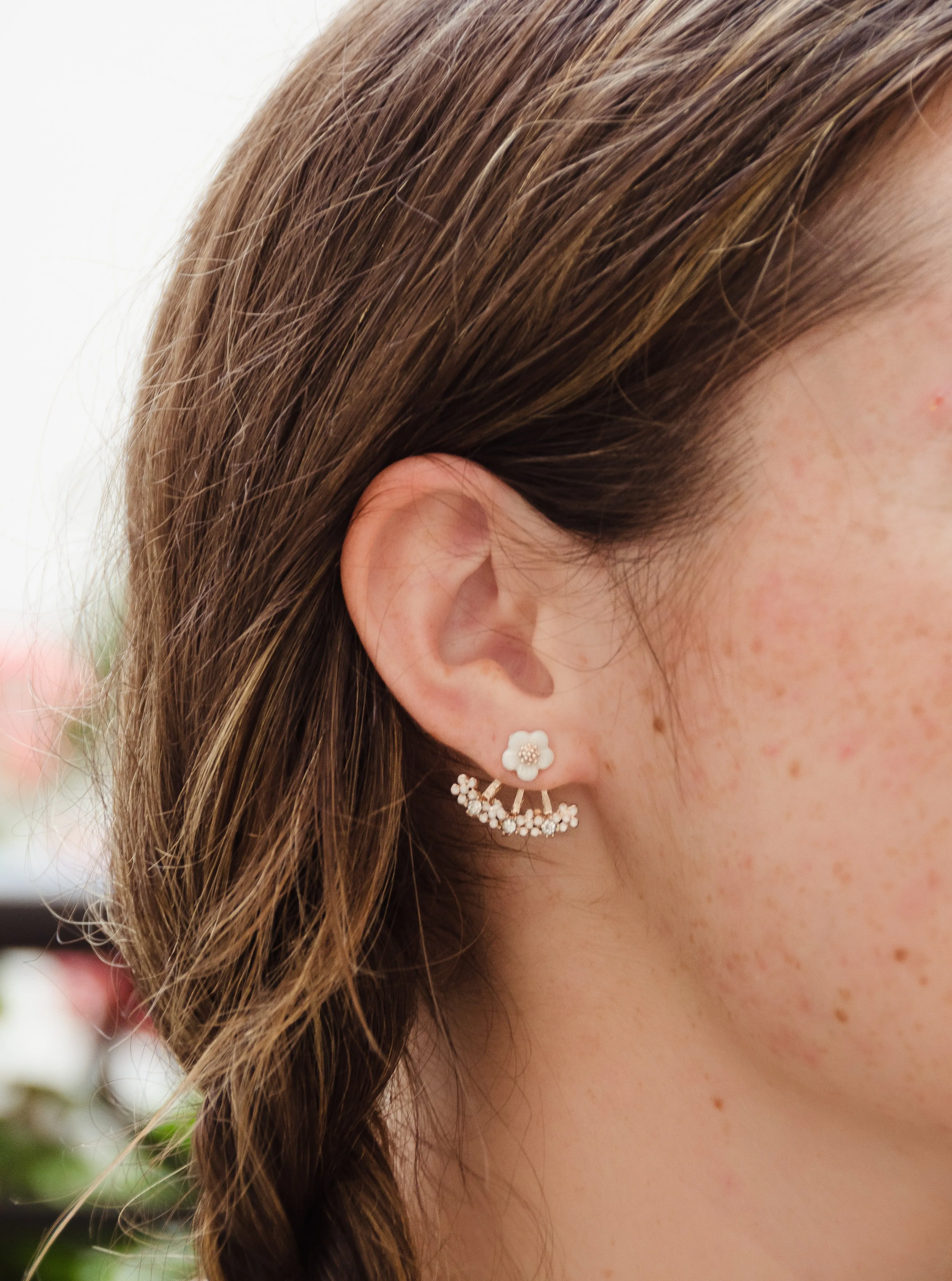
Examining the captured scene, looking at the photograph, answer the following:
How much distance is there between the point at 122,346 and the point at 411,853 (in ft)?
1.99

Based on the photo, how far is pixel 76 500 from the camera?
119cm

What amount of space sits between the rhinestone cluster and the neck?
0.13 feet

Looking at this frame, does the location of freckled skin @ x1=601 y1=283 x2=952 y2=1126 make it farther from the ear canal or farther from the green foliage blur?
the green foliage blur

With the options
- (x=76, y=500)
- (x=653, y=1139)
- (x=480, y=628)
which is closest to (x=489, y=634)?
(x=480, y=628)

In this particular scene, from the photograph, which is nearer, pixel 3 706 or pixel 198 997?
pixel 198 997

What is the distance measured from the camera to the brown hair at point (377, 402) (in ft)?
2.46

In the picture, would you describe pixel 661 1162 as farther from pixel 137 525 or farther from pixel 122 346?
pixel 122 346

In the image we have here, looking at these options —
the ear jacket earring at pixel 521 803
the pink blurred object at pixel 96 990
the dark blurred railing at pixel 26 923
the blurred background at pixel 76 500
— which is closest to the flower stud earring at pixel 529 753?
the ear jacket earring at pixel 521 803

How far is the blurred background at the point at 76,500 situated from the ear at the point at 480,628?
409 mm

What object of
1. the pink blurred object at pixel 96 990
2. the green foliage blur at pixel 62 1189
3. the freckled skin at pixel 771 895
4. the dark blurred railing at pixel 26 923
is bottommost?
the green foliage blur at pixel 62 1189

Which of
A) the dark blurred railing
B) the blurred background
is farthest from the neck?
the dark blurred railing

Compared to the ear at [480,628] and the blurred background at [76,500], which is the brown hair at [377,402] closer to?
the ear at [480,628]

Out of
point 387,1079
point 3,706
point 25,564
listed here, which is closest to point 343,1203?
point 387,1079

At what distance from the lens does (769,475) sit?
0.76 meters
